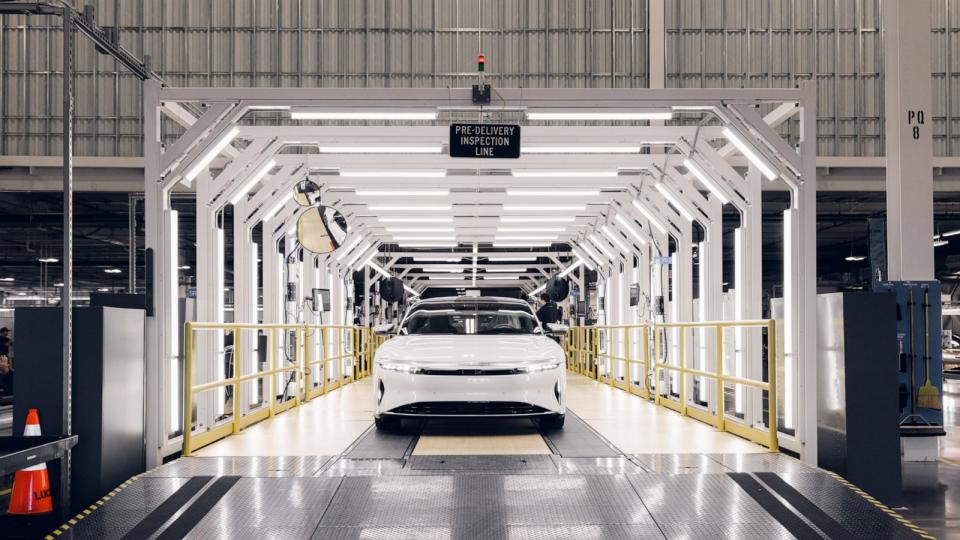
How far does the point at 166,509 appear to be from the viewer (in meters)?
5.40

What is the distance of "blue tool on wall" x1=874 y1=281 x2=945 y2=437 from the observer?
8875mm

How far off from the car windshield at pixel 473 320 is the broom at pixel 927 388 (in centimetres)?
401

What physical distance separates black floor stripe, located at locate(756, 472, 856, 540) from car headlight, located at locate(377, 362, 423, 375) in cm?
318

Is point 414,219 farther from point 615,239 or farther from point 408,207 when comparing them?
point 615,239

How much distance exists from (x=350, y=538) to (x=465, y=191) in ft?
35.7

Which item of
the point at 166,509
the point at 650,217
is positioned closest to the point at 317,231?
the point at 650,217

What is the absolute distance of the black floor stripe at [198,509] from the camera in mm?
4951

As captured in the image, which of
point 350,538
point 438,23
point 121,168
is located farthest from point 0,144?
point 350,538

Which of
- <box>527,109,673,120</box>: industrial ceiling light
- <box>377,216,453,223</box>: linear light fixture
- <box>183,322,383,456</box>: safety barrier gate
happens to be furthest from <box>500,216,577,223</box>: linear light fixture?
<box>527,109,673,120</box>: industrial ceiling light

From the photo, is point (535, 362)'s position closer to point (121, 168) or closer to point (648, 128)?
point (648, 128)

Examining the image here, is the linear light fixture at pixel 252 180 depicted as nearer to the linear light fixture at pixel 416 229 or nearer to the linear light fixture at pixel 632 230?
the linear light fixture at pixel 632 230

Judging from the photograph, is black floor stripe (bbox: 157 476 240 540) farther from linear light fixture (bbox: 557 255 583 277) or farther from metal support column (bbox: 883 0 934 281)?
linear light fixture (bbox: 557 255 583 277)

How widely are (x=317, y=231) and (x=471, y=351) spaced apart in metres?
4.46

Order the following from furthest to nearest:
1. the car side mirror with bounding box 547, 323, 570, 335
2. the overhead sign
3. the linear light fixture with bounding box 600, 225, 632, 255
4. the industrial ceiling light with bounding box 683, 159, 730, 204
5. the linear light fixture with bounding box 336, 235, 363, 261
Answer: the linear light fixture with bounding box 336, 235, 363, 261 → the linear light fixture with bounding box 600, 225, 632, 255 → the industrial ceiling light with bounding box 683, 159, 730, 204 → the car side mirror with bounding box 547, 323, 570, 335 → the overhead sign
